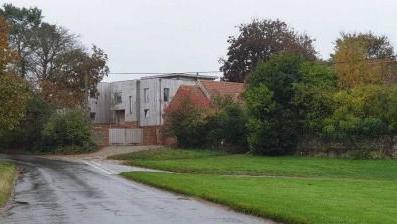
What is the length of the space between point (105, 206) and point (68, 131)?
44.8 metres

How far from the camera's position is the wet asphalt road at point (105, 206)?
51.4 ft

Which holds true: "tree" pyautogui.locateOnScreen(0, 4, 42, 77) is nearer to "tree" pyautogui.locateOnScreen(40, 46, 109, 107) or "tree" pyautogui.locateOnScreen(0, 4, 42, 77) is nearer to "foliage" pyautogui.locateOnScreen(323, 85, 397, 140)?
"tree" pyautogui.locateOnScreen(40, 46, 109, 107)

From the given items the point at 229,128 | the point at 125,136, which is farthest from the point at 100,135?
the point at 229,128

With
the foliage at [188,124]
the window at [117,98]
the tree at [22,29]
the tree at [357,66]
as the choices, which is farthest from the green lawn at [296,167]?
the window at [117,98]

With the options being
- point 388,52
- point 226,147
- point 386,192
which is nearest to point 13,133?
point 226,147

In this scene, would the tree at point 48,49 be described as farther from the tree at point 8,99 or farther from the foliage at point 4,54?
the tree at point 8,99

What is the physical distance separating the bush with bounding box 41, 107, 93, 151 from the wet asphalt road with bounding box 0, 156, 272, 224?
34.6m

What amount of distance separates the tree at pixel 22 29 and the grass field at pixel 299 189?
36.1 meters

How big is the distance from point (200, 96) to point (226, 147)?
1172 centimetres

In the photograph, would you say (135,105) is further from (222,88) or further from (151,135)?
(222,88)

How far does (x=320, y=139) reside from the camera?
160 feet

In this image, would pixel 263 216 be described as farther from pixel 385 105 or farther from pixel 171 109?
pixel 171 109

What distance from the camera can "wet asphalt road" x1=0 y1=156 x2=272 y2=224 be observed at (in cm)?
1567

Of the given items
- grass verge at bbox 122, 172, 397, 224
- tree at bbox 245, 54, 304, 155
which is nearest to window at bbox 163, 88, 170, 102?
tree at bbox 245, 54, 304, 155
